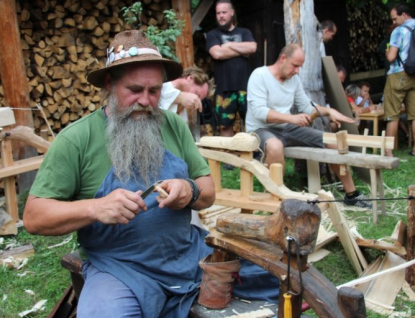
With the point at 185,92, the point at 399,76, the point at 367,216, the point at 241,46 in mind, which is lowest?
the point at 367,216

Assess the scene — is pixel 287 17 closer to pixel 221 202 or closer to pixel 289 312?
pixel 221 202

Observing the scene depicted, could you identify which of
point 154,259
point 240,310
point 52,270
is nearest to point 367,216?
point 52,270

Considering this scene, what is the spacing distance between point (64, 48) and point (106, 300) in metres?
4.99

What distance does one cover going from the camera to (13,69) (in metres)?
5.60

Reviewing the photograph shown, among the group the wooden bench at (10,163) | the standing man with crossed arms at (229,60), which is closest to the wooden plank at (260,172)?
the wooden bench at (10,163)

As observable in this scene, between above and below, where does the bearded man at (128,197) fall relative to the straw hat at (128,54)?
below

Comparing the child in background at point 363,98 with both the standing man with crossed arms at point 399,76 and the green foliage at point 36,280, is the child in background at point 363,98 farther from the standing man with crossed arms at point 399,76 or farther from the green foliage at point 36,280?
the green foliage at point 36,280

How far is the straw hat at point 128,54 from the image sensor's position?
2389 mm

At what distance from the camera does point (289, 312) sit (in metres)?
1.75

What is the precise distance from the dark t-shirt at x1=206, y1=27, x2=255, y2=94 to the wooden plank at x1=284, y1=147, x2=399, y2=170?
1820 mm

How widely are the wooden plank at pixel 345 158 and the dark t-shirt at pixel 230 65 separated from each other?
5.97ft

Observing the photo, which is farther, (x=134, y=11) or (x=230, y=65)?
(x=230, y=65)

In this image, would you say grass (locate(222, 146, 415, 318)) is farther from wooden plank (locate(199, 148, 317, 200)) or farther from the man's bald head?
the man's bald head

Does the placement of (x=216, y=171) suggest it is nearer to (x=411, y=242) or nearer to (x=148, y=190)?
(x=411, y=242)
